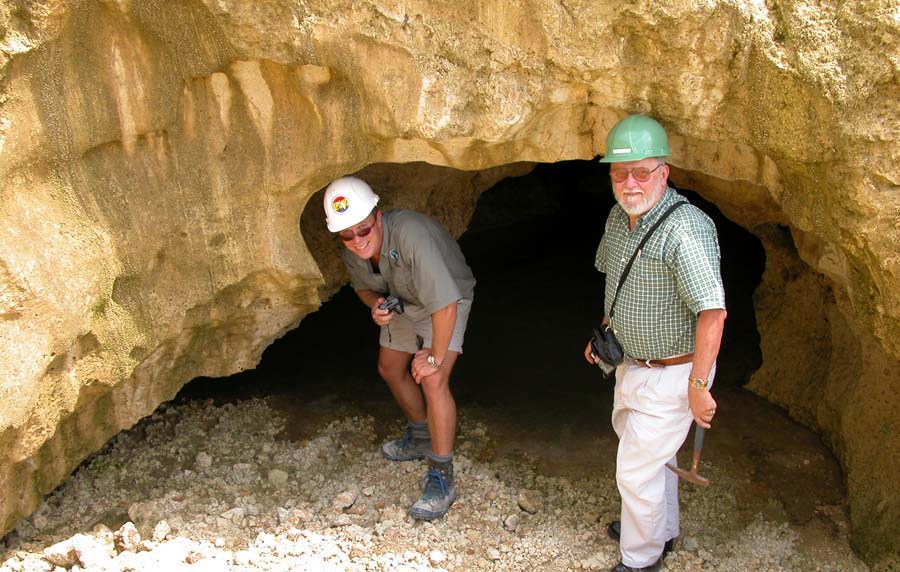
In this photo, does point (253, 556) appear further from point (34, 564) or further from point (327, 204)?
point (327, 204)

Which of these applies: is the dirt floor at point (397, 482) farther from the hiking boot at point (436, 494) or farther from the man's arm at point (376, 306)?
the man's arm at point (376, 306)

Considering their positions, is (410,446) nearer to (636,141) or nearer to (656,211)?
(656,211)

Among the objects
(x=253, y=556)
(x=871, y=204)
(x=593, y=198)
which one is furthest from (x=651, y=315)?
(x=593, y=198)

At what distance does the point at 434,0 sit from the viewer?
2.80 metres

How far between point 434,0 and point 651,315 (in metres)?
1.40

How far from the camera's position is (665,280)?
2.79m

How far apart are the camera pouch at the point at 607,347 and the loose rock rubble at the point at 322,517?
0.89m

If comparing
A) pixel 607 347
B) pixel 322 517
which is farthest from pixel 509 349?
pixel 607 347

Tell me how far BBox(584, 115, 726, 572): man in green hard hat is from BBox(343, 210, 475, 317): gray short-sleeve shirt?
0.74 meters

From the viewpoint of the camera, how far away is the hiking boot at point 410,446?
4.06 meters

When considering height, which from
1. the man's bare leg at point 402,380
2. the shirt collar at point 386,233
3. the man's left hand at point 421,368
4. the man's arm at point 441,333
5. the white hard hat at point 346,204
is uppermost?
the white hard hat at point 346,204

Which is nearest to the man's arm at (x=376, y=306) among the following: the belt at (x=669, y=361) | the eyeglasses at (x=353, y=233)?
the eyeglasses at (x=353, y=233)

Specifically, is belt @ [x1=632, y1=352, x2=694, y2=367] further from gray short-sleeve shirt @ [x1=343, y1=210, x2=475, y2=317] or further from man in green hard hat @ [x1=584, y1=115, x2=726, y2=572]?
gray short-sleeve shirt @ [x1=343, y1=210, x2=475, y2=317]

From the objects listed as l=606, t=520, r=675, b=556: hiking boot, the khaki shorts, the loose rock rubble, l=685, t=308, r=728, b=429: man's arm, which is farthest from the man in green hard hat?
the khaki shorts
